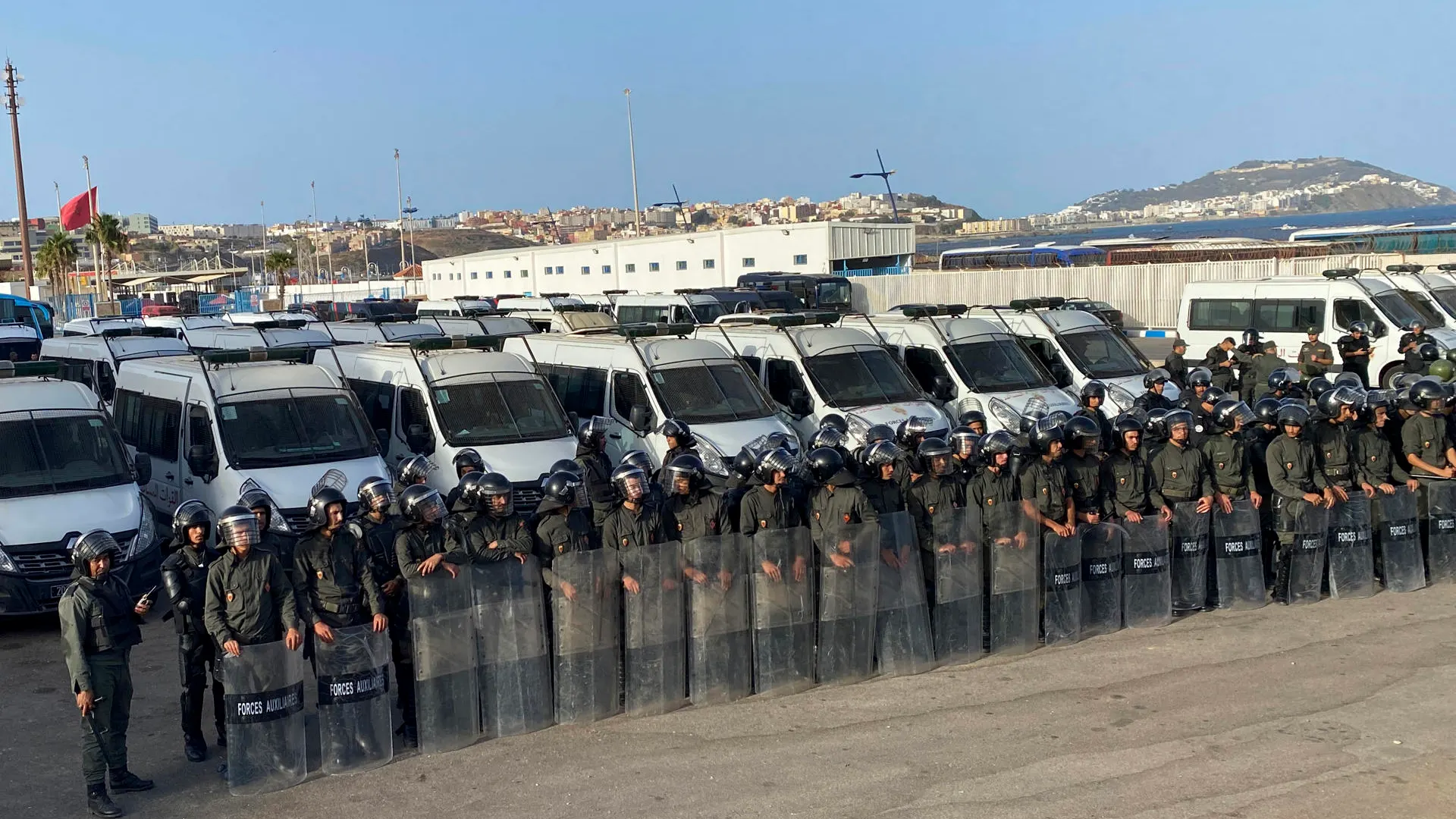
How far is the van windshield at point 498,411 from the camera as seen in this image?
45.1 ft

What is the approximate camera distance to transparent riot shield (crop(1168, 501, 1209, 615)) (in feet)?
34.1

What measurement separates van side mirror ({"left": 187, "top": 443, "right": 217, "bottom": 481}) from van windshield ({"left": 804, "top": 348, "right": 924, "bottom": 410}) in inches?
274

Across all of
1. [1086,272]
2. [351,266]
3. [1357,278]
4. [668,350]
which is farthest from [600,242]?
[351,266]

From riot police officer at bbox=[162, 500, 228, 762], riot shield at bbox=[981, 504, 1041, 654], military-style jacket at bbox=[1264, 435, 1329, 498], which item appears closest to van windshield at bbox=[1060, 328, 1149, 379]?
military-style jacket at bbox=[1264, 435, 1329, 498]

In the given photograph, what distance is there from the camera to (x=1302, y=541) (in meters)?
10.8

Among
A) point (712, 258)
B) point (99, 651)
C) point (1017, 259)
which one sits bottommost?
point (99, 651)

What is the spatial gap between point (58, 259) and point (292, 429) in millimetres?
63525

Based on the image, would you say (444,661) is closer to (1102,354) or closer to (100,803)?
(100,803)

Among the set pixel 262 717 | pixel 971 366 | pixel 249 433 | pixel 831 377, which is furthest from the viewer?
pixel 971 366

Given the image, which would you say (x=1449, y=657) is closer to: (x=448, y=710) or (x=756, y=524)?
(x=756, y=524)

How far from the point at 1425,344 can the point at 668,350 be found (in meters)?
12.3

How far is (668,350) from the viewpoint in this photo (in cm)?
1535

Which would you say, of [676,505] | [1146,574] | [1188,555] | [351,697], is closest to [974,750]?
[676,505]

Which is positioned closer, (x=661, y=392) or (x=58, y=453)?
(x=58, y=453)
